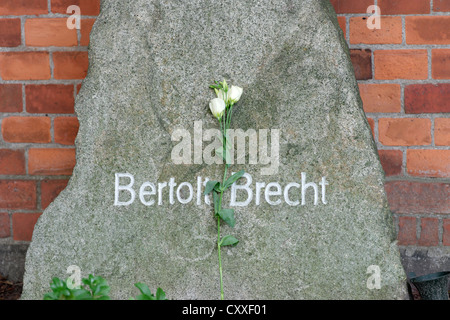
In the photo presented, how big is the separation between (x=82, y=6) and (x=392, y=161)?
1.30 meters

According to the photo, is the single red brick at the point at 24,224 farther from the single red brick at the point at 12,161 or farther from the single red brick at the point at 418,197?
the single red brick at the point at 418,197

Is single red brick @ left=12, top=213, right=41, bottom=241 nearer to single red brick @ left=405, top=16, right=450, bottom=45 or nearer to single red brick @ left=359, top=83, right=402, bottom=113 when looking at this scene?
single red brick @ left=359, top=83, right=402, bottom=113

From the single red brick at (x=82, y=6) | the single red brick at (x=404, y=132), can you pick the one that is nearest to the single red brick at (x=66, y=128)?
the single red brick at (x=82, y=6)

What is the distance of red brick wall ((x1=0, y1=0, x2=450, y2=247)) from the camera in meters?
1.79

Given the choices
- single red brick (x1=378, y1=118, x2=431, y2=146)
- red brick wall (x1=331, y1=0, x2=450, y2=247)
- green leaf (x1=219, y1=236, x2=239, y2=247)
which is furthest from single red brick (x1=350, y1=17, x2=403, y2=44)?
green leaf (x1=219, y1=236, x2=239, y2=247)

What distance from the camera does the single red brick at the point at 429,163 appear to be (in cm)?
179

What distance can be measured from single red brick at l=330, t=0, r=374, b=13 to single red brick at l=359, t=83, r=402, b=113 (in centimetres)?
28

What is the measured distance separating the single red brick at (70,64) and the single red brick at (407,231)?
1322 mm

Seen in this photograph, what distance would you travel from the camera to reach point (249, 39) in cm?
139

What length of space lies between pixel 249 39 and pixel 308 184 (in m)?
0.44
